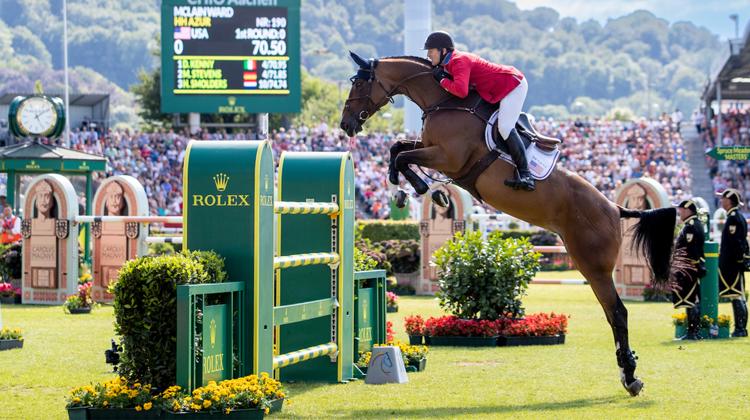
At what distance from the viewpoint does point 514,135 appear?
885cm

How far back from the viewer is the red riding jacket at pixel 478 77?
8742 millimetres

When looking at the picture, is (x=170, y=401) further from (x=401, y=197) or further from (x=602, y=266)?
(x=602, y=266)

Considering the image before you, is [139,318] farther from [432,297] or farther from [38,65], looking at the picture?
[38,65]

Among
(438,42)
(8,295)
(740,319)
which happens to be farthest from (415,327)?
(8,295)

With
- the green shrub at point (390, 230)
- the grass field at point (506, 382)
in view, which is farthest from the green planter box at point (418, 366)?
the green shrub at point (390, 230)

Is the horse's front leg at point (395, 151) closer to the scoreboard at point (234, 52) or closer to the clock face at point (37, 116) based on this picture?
the clock face at point (37, 116)

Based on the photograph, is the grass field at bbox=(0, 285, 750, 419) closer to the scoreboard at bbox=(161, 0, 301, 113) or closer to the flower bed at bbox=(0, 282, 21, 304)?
the flower bed at bbox=(0, 282, 21, 304)

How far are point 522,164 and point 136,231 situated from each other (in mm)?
10603

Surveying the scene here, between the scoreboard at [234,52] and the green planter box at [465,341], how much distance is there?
24.2 meters

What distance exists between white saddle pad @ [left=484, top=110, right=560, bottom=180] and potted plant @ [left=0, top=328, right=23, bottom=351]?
589 centimetres

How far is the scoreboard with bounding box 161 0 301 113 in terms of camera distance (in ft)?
118

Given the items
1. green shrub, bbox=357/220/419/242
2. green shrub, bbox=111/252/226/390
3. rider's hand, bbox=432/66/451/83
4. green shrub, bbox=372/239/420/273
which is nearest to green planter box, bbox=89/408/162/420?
green shrub, bbox=111/252/226/390

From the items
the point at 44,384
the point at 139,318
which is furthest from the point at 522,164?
the point at 44,384

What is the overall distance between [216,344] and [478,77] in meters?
3.28
